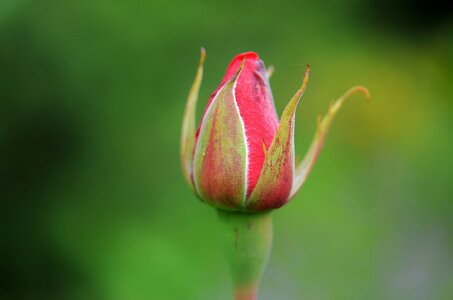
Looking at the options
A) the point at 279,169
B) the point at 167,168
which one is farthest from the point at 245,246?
the point at 167,168

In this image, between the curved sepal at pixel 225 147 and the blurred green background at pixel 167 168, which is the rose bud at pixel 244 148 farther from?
the blurred green background at pixel 167 168

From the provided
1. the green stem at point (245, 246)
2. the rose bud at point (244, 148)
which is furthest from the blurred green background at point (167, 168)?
the rose bud at point (244, 148)

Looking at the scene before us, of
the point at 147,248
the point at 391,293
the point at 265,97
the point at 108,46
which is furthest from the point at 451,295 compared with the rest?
the point at 265,97

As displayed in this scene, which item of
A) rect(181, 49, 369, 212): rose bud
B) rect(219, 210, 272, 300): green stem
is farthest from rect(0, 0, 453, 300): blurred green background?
rect(181, 49, 369, 212): rose bud

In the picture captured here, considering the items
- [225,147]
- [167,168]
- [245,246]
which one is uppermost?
[167,168]

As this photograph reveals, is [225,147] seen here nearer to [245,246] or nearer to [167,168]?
[245,246]

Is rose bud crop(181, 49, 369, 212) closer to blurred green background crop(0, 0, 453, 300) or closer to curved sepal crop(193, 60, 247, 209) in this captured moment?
curved sepal crop(193, 60, 247, 209)
